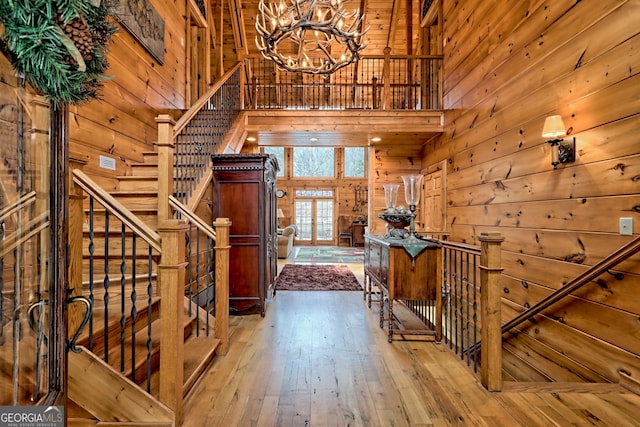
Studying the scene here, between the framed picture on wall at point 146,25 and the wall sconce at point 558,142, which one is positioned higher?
the framed picture on wall at point 146,25

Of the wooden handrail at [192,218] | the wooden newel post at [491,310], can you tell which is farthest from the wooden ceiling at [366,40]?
the wooden newel post at [491,310]

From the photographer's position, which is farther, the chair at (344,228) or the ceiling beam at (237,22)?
the chair at (344,228)

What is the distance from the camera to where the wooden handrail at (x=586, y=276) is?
1818 mm

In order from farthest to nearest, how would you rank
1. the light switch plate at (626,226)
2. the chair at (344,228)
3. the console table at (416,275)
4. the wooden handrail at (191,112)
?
the chair at (344,228), the wooden handrail at (191,112), the console table at (416,275), the light switch plate at (626,226)

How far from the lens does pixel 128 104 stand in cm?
365

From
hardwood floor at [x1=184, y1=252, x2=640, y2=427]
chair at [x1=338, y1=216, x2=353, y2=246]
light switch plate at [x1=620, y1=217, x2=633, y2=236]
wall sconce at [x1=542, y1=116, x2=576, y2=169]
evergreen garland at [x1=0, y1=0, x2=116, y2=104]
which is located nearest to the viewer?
evergreen garland at [x1=0, y1=0, x2=116, y2=104]

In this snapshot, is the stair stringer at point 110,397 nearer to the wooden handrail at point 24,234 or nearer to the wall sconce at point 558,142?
the wooden handrail at point 24,234

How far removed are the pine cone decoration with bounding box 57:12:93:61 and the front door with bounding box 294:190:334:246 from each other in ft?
37.3

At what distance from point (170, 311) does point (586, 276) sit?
2578 mm

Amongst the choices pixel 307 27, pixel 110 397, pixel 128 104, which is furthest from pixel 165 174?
pixel 307 27

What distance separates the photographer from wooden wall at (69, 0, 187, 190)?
9.95ft

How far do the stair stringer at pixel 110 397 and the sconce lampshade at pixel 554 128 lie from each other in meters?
3.17

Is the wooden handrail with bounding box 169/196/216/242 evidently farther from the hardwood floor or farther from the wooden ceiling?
the wooden ceiling

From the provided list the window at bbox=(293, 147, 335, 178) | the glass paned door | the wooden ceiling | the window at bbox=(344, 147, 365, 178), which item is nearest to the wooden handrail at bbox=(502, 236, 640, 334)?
the wooden ceiling
